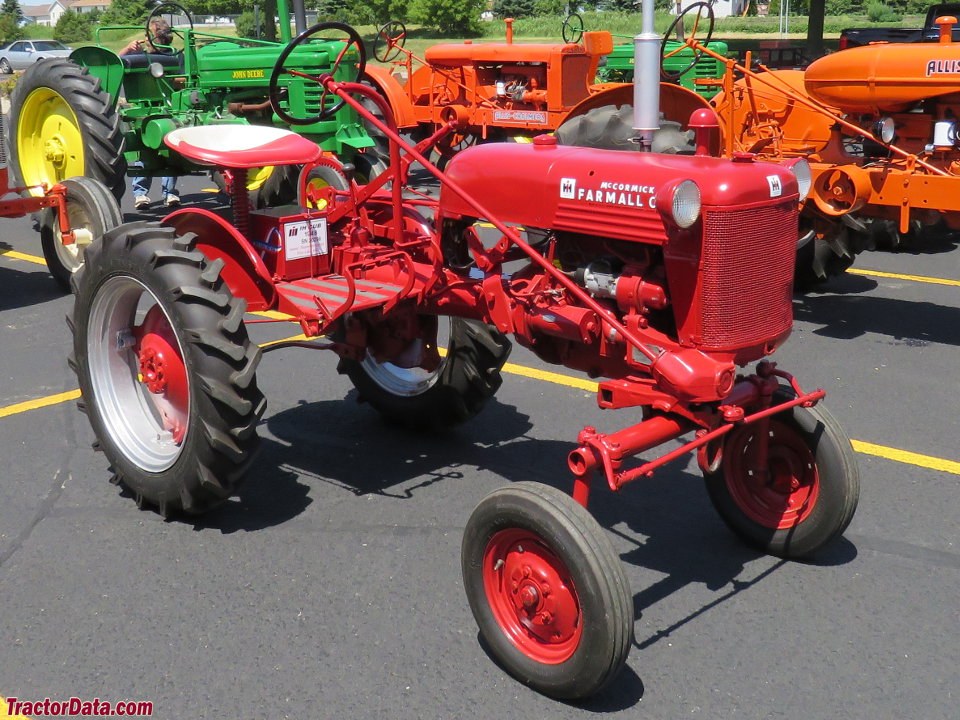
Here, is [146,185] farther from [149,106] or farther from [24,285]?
[24,285]

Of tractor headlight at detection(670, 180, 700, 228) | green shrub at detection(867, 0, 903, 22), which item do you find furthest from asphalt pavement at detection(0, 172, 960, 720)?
green shrub at detection(867, 0, 903, 22)

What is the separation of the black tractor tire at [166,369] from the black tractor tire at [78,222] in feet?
11.0

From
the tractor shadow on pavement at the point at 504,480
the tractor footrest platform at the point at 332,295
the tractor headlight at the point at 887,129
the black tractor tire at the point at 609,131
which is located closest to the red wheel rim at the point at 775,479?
the tractor shadow on pavement at the point at 504,480

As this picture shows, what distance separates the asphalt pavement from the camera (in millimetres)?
3170

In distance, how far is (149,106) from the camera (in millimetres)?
10875

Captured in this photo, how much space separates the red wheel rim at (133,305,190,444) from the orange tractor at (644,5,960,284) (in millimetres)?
4499

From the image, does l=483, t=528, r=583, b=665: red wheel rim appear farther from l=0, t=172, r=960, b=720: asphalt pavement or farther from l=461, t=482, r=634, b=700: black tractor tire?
l=0, t=172, r=960, b=720: asphalt pavement

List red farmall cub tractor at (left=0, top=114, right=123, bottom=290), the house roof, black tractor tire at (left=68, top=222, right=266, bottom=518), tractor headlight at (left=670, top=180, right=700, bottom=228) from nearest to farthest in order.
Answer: tractor headlight at (left=670, top=180, right=700, bottom=228), black tractor tire at (left=68, top=222, right=266, bottom=518), red farmall cub tractor at (left=0, top=114, right=123, bottom=290), the house roof

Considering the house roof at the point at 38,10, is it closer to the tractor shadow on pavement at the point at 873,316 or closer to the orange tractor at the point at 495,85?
the orange tractor at the point at 495,85

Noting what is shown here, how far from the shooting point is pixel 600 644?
294cm

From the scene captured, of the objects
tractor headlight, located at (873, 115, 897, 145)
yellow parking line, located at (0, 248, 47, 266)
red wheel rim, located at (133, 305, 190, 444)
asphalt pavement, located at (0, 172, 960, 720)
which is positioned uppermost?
tractor headlight, located at (873, 115, 897, 145)

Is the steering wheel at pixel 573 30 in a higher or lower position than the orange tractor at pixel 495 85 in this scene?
higher

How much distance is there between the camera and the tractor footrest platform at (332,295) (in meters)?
4.19

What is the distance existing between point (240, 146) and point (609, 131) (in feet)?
11.5
